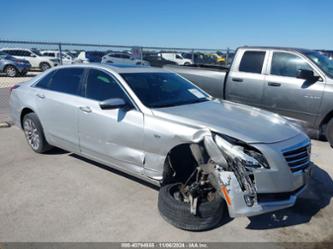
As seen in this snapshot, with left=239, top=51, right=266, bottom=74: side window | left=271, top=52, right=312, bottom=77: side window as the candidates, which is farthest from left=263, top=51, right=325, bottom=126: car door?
left=239, top=51, right=266, bottom=74: side window

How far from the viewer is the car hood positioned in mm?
2898

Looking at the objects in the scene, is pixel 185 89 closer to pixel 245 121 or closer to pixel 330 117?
pixel 245 121

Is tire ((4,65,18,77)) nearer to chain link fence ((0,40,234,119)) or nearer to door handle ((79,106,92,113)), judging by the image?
chain link fence ((0,40,234,119))

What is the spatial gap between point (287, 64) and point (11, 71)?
1825 centimetres

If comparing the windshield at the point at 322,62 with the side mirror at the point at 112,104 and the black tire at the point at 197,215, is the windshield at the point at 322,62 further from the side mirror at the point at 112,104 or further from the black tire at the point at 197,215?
the side mirror at the point at 112,104

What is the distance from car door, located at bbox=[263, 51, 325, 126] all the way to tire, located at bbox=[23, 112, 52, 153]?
4428 mm

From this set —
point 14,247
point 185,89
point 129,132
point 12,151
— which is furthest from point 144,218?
point 12,151

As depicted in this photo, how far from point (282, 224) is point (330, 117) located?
10.9ft

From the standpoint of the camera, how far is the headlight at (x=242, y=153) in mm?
2662

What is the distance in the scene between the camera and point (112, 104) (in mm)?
3443

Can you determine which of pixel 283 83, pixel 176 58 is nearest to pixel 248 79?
A: pixel 283 83

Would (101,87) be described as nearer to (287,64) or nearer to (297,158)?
(297,158)

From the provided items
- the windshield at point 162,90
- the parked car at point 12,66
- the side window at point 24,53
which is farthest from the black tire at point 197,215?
the side window at point 24,53

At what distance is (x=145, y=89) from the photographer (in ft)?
12.5
